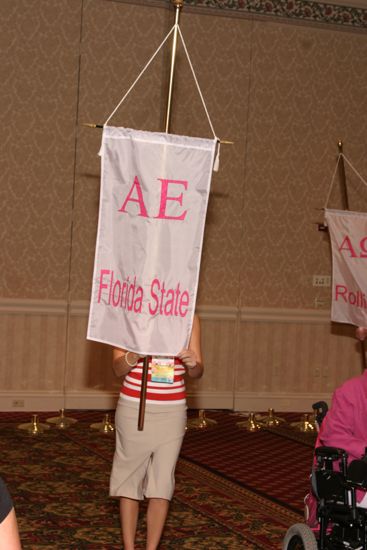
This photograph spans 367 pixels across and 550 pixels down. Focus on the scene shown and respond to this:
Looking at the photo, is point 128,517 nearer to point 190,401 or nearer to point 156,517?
point 156,517

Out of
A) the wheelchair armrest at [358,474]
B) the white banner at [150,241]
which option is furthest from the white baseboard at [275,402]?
the wheelchair armrest at [358,474]

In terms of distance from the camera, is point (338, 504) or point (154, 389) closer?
point (338, 504)

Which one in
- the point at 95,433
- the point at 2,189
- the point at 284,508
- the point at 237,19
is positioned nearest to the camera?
the point at 284,508

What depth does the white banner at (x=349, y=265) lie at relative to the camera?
8.30 meters

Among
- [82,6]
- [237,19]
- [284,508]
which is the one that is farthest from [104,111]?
[284,508]

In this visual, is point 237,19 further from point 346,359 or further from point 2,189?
point 346,359

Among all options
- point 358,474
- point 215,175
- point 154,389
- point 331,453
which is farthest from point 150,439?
point 215,175

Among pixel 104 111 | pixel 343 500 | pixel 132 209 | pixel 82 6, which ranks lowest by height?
pixel 343 500

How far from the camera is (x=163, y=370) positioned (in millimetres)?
4281

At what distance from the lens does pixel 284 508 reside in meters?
5.83

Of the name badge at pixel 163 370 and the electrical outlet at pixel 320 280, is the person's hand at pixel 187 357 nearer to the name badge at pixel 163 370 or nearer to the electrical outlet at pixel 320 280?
the name badge at pixel 163 370

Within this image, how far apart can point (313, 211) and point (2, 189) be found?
2972mm

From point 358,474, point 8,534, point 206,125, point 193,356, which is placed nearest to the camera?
point 8,534

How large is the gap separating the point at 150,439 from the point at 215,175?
511 centimetres
